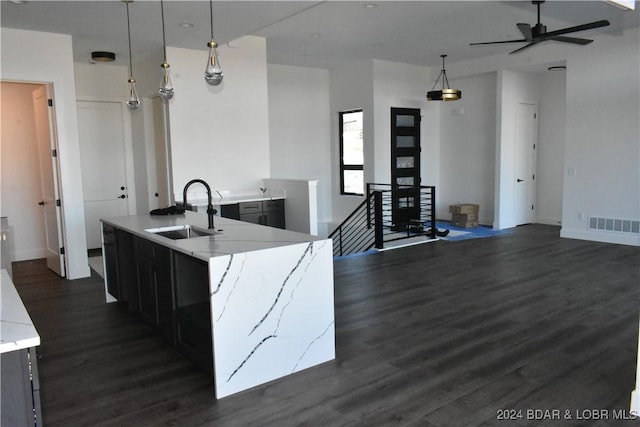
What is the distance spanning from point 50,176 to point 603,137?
772cm

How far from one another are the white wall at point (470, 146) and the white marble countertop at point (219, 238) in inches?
Answer: 264

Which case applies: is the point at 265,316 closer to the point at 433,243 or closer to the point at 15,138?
the point at 433,243

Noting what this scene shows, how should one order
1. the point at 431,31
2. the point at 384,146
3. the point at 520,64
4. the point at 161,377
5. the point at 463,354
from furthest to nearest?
the point at 384,146 < the point at 520,64 < the point at 431,31 < the point at 463,354 < the point at 161,377

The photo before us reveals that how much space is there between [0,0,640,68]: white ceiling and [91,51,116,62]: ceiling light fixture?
0.36 feet

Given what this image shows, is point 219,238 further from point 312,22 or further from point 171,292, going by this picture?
point 312,22

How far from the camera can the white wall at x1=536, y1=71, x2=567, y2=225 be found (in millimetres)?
9180

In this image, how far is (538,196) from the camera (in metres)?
9.70

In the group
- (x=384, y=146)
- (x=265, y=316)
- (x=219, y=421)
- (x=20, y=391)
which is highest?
(x=384, y=146)

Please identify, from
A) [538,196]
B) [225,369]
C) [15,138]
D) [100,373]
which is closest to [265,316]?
[225,369]

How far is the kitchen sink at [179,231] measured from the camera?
4.00m

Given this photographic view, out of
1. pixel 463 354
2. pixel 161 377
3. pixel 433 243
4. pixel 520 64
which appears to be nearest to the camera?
pixel 161 377

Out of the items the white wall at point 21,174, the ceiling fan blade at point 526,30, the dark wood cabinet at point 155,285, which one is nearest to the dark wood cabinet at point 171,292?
the dark wood cabinet at point 155,285

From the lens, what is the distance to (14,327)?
1723mm

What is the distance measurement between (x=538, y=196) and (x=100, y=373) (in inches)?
343
